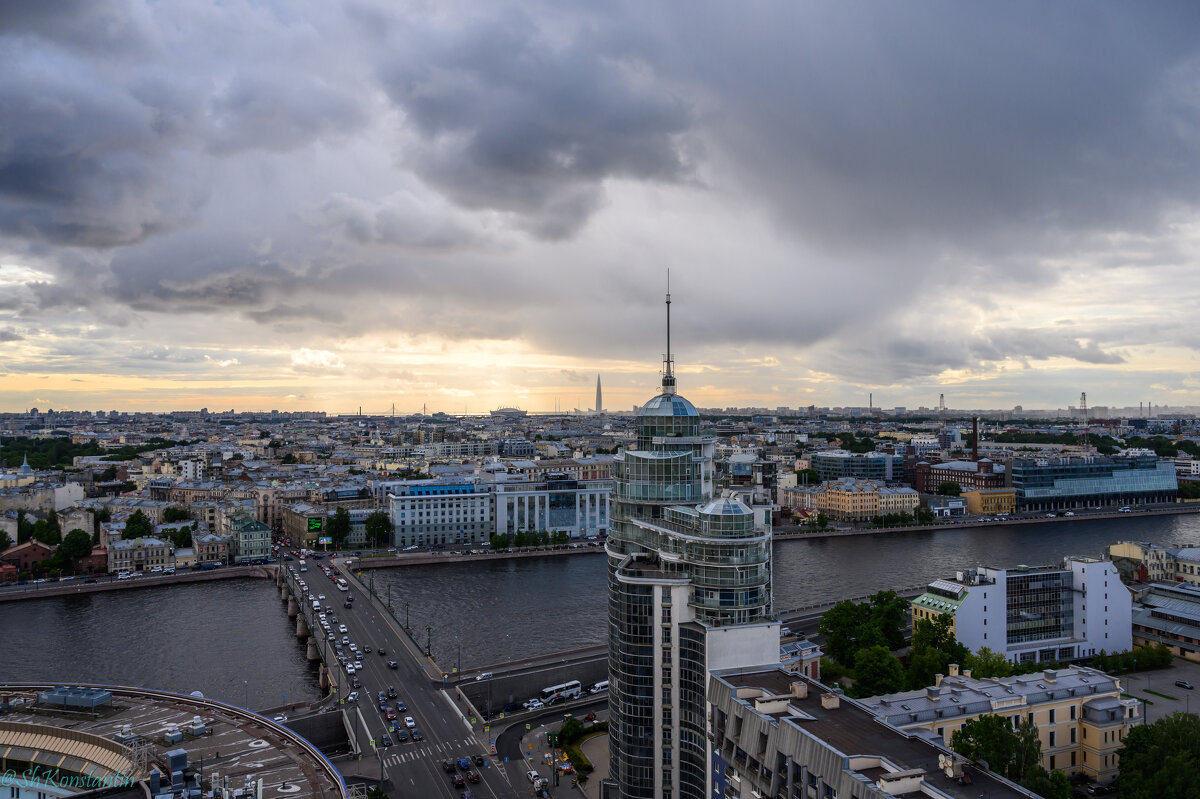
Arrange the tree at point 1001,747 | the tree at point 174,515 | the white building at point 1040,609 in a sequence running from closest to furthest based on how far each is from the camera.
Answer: the tree at point 1001,747 < the white building at point 1040,609 < the tree at point 174,515

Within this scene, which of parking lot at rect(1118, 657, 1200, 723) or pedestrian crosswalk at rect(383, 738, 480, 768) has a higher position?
parking lot at rect(1118, 657, 1200, 723)

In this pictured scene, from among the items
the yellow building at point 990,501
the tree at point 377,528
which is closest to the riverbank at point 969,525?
A: the yellow building at point 990,501

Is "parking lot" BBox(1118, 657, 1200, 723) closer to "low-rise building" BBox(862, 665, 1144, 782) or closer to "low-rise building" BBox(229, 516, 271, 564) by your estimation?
"low-rise building" BBox(862, 665, 1144, 782)

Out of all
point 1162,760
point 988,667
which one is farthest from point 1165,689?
point 1162,760

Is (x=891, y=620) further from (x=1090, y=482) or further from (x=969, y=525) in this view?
(x=1090, y=482)

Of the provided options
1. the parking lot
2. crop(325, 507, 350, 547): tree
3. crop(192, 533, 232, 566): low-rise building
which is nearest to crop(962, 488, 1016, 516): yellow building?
the parking lot

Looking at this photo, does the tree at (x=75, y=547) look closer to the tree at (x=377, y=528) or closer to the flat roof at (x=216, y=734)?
the tree at (x=377, y=528)

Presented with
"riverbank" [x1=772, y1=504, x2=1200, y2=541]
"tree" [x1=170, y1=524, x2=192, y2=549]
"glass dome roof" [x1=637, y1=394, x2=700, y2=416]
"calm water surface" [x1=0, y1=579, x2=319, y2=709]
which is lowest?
"calm water surface" [x1=0, y1=579, x2=319, y2=709]
